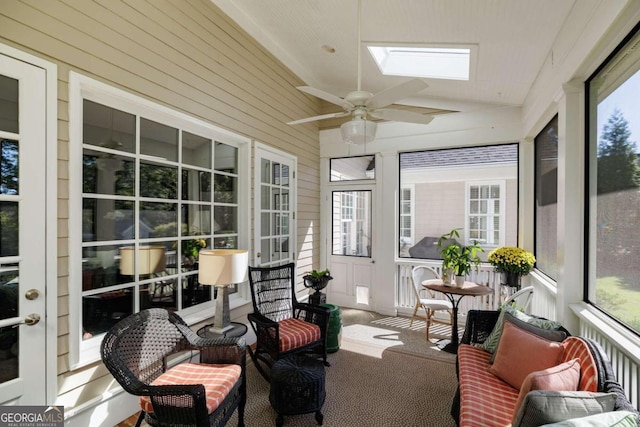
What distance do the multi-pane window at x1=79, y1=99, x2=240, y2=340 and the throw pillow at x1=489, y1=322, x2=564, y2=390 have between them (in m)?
2.68

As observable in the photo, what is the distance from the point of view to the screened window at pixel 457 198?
4.68 meters

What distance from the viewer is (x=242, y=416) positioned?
217 cm

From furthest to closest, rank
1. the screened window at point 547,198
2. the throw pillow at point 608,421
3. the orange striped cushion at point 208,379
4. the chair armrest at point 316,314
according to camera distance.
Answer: the chair armrest at point 316,314
the screened window at point 547,198
the orange striped cushion at point 208,379
the throw pillow at point 608,421

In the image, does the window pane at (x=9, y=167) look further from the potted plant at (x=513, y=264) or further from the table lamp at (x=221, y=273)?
the potted plant at (x=513, y=264)

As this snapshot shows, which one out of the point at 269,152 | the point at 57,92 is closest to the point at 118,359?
the point at 57,92

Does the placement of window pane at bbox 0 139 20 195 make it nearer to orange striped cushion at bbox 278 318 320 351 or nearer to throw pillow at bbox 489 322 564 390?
orange striped cushion at bbox 278 318 320 351

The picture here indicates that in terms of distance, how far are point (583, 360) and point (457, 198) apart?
383 cm

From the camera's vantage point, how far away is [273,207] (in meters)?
4.13

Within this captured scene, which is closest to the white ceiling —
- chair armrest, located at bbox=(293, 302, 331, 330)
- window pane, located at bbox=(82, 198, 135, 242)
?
window pane, located at bbox=(82, 198, 135, 242)

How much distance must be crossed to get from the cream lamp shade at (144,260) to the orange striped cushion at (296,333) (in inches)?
51.5

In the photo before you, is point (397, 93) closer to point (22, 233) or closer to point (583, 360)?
point (583, 360)

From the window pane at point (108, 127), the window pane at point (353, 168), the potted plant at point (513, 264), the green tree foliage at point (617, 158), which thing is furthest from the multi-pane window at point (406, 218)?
the window pane at point (108, 127)

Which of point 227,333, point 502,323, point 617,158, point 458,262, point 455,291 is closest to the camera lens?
point 617,158

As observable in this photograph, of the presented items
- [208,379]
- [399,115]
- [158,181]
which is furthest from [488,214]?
[158,181]
